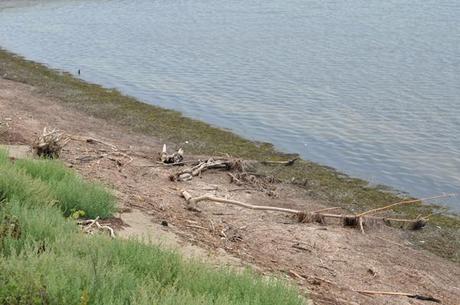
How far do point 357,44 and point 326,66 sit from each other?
4.28m

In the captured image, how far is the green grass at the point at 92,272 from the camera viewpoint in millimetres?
3896

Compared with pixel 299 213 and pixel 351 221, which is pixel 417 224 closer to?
pixel 351 221

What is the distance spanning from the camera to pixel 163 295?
13.5ft

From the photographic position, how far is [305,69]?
2231 cm

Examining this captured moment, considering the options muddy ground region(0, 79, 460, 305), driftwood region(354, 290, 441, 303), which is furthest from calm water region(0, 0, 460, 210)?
driftwood region(354, 290, 441, 303)

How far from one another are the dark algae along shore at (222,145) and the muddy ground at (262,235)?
61cm

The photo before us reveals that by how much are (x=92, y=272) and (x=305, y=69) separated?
18769 mm

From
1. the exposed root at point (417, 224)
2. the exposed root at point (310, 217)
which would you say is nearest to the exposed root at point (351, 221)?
the exposed root at point (310, 217)

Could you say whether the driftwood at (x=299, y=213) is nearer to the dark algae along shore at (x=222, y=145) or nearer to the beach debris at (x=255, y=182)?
the dark algae along shore at (x=222, y=145)

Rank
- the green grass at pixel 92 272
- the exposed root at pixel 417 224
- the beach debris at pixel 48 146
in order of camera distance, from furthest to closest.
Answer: the exposed root at pixel 417 224
the beach debris at pixel 48 146
the green grass at pixel 92 272

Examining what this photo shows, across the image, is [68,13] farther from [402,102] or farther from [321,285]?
[321,285]

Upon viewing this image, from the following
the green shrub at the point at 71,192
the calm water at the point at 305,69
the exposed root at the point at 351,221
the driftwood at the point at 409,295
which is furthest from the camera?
the calm water at the point at 305,69

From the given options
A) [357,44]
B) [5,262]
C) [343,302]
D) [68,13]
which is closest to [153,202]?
[343,302]

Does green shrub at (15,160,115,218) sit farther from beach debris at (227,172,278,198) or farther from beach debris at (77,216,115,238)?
beach debris at (227,172,278,198)
